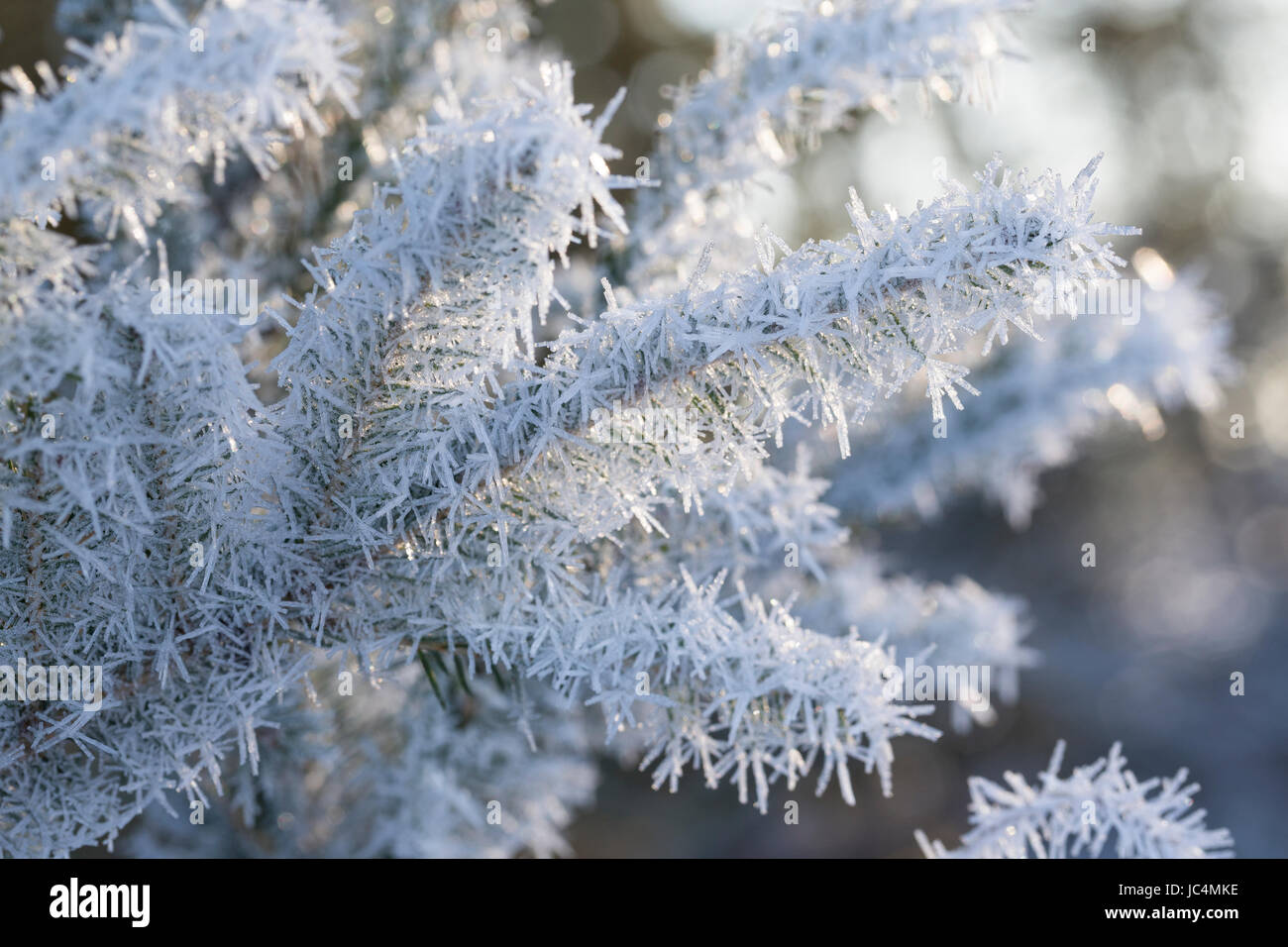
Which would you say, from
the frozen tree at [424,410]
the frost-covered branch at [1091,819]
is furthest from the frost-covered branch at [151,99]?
the frost-covered branch at [1091,819]

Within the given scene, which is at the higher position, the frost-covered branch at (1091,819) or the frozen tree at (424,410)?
the frozen tree at (424,410)

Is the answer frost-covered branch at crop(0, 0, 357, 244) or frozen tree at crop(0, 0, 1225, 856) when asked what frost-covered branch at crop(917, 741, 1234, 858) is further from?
frost-covered branch at crop(0, 0, 357, 244)

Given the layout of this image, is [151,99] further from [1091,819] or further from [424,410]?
[1091,819]

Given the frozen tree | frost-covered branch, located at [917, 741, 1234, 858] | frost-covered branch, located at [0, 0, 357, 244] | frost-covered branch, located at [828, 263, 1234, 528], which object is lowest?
frost-covered branch, located at [917, 741, 1234, 858]

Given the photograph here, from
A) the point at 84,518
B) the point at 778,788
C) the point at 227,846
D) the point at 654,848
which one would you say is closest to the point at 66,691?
the point at 84,518

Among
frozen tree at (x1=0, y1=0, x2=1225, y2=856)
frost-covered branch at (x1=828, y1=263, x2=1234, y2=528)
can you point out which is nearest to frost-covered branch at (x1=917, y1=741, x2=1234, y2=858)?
frozen tree at (x1=0, y1=0, x2=1225, y2=856)

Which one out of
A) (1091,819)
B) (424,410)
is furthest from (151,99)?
(1091,819)

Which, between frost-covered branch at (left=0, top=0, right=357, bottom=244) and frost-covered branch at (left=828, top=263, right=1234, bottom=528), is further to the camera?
frost-covered branch at (left=828, top=263, right=1234, bottom=528)

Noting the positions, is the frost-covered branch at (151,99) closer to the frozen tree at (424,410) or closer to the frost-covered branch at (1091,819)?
the frozen tree at (424,410)

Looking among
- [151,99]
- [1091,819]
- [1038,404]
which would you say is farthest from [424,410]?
[1038,404]

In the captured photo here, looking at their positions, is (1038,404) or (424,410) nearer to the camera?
(424,410)

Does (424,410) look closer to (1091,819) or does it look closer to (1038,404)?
(1091,819)

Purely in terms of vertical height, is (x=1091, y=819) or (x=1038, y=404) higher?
(x=1038, y=404)
